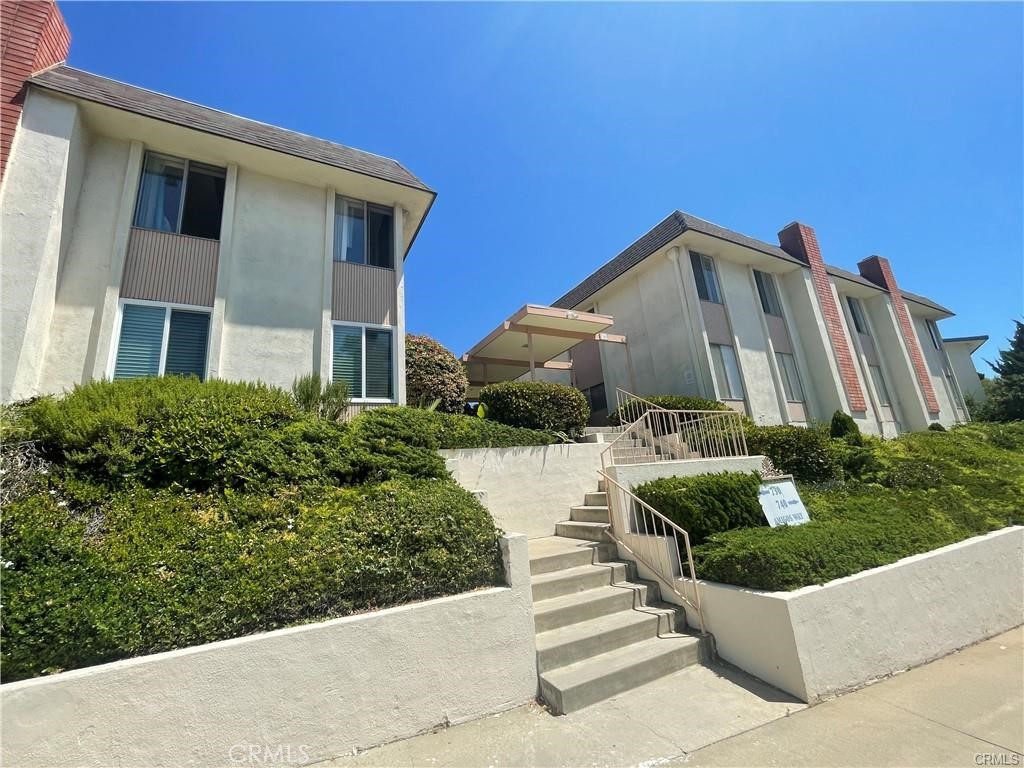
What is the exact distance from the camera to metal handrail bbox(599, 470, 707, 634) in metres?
5.06

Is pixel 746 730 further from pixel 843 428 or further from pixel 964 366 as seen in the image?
pixel 964 366

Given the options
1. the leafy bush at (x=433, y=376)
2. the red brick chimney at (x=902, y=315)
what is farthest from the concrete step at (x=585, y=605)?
the red brick chimney at (x=902, y=315)

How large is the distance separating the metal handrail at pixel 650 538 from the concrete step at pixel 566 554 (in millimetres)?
291

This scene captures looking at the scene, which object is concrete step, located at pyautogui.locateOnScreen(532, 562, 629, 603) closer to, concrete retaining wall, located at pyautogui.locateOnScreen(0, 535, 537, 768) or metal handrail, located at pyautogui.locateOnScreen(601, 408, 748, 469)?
concrete retaining wall, located at pyautogui.locateOnScreen(0, 535, 537, 768)

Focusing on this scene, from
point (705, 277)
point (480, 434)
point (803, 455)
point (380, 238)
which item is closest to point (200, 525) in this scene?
point (480, 434)

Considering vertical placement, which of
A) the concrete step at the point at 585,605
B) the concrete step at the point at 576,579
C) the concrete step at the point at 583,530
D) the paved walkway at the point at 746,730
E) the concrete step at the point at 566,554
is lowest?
the paved walkway at the point at 746,730

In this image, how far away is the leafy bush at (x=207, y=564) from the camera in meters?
2.90

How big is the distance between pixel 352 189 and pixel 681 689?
1136 centimetres

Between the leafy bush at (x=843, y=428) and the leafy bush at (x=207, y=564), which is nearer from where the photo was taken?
the leafy bush at (x=207, y=564)

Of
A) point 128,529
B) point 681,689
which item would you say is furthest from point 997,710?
point 128,529

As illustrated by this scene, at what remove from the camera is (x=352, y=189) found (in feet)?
34.3

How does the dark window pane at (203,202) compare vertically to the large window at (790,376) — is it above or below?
above

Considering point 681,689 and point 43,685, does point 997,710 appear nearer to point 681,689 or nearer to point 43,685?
point 681,689

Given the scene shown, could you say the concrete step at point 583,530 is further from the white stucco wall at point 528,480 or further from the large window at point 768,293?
the large window at point 768,293
